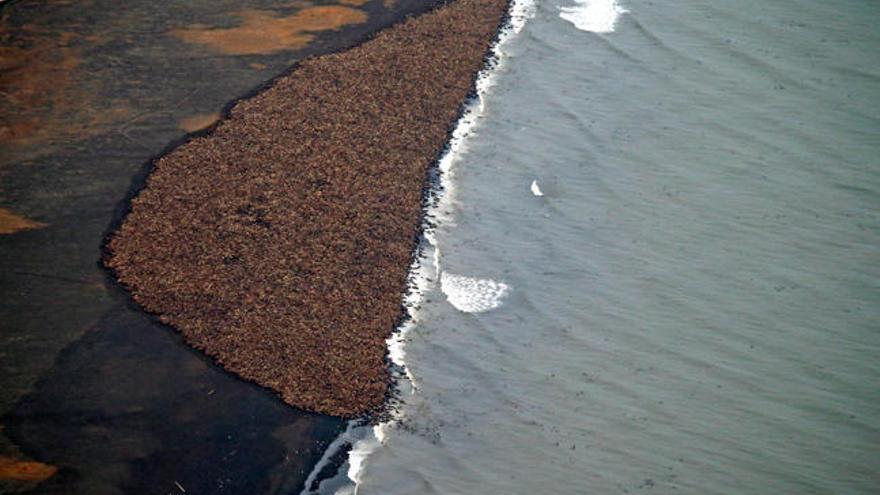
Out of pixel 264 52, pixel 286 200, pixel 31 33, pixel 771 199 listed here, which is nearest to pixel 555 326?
pixel 286 200

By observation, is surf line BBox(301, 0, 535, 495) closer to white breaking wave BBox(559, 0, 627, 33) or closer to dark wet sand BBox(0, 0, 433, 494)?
dark wet sand BBox(0, 0, 433, 494)

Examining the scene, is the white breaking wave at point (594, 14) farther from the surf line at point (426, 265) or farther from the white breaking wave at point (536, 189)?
the white breaking wave at point (536, 189)

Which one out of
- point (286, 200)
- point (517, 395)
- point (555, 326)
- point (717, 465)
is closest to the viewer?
point (717, 465)

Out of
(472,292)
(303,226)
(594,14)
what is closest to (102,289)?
(303,226)

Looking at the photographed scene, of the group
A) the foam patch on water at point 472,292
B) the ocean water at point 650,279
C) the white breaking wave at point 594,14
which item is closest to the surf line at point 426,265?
the ocean water at point 650,279

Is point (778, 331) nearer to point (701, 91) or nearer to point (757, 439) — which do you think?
point (757, 439)

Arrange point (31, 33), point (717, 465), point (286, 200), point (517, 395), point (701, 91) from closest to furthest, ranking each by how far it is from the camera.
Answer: point (717, 465), point (517, 395), point (286, 200), point (31, 33), point (701, 91)
